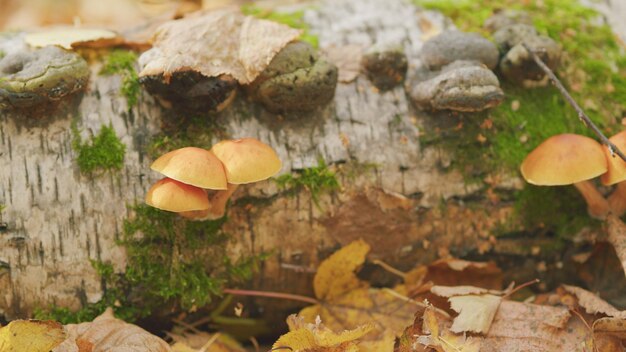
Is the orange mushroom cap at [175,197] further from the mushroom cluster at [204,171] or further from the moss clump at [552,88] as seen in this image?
the moss clump at [552,88]

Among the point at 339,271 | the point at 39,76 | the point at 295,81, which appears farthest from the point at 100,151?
the point at 339,271

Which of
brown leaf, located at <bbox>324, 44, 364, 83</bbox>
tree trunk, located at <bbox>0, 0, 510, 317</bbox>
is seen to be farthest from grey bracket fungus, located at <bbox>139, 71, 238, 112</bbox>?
brown leaf, located at <bbox>324, 44, 364, 83</bbox>

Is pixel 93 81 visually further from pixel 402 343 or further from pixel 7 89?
pixel 402 343

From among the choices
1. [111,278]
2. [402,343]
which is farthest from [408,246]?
[111,278]

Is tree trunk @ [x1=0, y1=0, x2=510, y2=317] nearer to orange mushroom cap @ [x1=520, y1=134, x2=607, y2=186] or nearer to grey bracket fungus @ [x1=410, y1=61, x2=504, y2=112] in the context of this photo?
grey bracket fungus @ [x1=410, y1=61, x2=504, y2=112]

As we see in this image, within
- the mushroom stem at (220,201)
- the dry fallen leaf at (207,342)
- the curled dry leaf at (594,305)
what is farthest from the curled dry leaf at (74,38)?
the curled dry leaf at (594,305)
